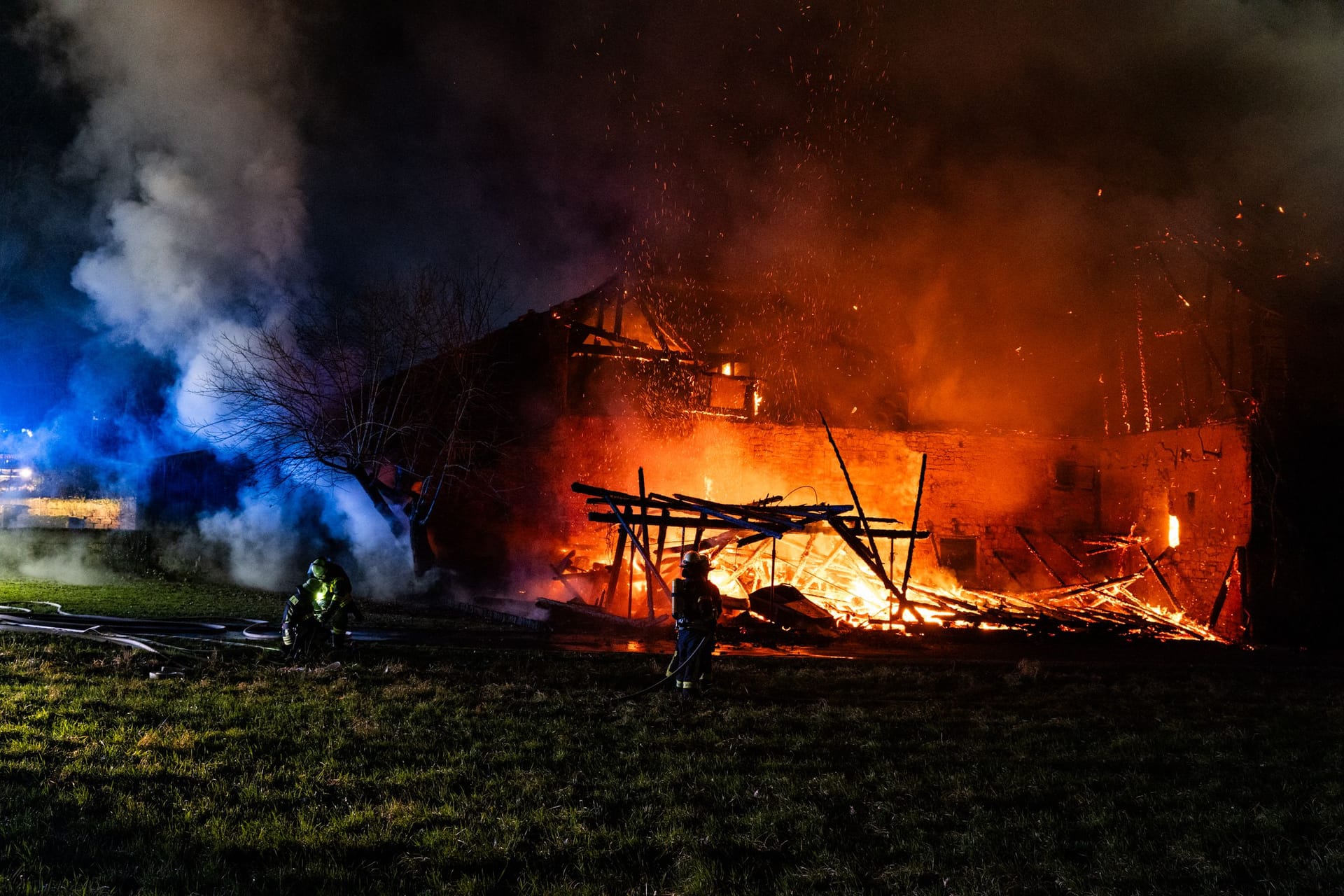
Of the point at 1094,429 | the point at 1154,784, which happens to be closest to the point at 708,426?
the point at 1094,429

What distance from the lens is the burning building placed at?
603 inches

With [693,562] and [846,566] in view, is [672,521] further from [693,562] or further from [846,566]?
[846,566]

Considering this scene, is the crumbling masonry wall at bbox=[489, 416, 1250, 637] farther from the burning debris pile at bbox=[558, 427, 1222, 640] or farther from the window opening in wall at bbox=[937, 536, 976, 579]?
the burning debris pile at bbox=[558, 427, 1222, 640]

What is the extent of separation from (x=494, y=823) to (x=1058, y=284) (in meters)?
20.3

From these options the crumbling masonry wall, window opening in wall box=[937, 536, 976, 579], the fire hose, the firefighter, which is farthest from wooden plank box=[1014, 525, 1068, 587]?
the firefighter

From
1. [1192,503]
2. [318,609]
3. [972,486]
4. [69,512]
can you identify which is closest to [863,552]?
[972,486]

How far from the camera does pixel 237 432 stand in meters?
17.1

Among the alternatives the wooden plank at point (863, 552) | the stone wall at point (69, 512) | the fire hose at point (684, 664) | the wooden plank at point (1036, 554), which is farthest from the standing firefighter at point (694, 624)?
the stone wall at point (69, 512)

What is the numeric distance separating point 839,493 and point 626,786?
1432 centimetres

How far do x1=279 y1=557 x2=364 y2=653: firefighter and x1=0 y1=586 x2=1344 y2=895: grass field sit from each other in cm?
68

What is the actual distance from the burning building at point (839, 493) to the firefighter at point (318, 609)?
6165mm

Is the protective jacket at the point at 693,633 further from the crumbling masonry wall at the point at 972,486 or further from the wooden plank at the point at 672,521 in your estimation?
the crumbling masonry wall at the point at 972,486

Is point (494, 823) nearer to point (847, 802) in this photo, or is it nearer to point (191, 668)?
point (847, 802)

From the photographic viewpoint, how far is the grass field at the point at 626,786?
3.63 m
